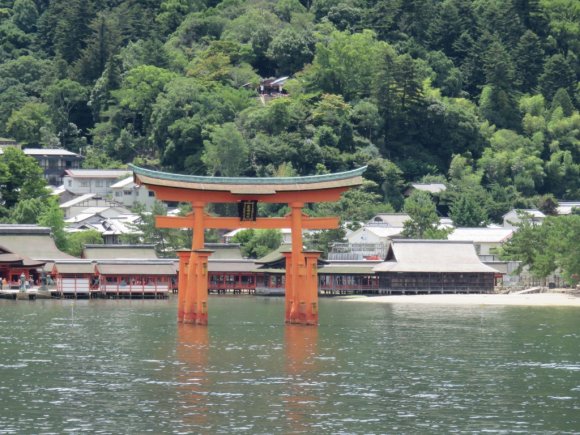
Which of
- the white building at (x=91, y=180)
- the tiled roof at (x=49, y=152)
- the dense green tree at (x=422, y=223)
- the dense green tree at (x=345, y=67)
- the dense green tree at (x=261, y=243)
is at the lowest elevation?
the dense green tree at (x=261, y=243)

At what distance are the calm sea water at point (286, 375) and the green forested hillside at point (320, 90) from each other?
53.5 meters

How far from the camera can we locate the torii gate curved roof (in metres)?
66.6

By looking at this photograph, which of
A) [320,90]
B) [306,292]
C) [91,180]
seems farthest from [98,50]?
[306,292]

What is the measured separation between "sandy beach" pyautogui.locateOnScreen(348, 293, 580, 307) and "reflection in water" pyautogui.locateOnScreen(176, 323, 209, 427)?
93.1 ft

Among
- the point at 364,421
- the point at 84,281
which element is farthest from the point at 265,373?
the point at 84,281

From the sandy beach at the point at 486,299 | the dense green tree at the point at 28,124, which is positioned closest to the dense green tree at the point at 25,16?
the dense green tree at the point at 28,124

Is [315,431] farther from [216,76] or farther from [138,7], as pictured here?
[138,7]

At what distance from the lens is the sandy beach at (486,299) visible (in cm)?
9069

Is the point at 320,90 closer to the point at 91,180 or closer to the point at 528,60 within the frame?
the point at 91,180

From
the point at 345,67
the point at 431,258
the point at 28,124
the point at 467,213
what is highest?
the point at 345,67

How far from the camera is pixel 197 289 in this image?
2630 inches

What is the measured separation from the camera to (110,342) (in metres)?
60.5

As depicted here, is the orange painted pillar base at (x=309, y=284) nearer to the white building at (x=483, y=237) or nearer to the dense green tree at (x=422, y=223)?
the dense green tree at (x=422, y=223)

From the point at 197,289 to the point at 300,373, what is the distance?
17.2 m
